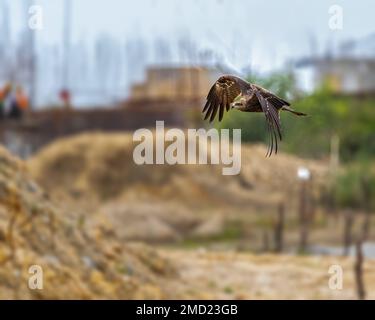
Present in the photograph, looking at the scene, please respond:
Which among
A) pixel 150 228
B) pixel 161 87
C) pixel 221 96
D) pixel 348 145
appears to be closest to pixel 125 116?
pixel 161 87

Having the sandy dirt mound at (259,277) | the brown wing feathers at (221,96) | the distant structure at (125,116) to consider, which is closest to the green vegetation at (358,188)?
the distant structure at (125,116)

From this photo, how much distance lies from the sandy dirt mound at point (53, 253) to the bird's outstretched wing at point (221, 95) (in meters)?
8.58

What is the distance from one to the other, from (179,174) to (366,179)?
1175 centimetres

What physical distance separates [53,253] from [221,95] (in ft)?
35.1

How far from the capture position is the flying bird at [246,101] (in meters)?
5.82

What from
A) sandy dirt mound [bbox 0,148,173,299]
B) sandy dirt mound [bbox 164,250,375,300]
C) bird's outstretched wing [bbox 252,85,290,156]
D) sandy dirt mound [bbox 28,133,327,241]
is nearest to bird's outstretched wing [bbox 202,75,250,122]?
bird's outstretched wing [bbox 252,85,290,156]

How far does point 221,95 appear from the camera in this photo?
6406 mm

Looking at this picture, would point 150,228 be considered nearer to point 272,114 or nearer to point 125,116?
point 125,116

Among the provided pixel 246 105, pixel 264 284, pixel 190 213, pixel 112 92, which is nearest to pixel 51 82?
pixel 112 92

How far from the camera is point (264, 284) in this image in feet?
73.3

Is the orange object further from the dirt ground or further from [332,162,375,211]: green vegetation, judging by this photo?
[332,162,375,211]: green vegetation

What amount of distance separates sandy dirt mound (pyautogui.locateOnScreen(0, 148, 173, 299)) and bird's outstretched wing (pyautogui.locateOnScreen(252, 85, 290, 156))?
9066 mm

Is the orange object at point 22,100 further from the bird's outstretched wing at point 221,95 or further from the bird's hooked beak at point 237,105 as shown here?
the bird's hooked beak at point 237,105

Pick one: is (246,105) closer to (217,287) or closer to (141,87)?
(217,287)
